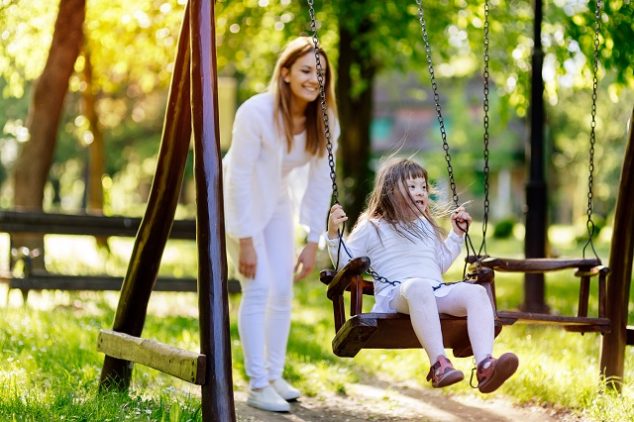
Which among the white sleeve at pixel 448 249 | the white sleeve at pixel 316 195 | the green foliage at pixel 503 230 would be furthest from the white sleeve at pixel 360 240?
the green foliage at pixel 503 230

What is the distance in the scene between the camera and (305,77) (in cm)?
489

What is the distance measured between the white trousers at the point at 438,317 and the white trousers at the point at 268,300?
111 centimetres

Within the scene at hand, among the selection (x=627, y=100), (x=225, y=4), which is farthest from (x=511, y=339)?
(x=627, y=100)

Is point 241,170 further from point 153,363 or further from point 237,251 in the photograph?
point 153,363

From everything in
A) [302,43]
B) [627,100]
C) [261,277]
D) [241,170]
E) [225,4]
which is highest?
[627,100]

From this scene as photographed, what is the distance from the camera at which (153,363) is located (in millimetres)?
4406

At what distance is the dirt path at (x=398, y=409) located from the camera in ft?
16.1

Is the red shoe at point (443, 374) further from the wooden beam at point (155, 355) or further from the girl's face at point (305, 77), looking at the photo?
the girl's face at point (305, 77)

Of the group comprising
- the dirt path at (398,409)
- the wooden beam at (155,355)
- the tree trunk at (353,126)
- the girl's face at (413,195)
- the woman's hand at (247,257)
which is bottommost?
the dirt path at (398,409)

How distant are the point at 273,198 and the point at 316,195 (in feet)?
1.10

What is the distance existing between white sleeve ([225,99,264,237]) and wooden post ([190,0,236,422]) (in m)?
0.50

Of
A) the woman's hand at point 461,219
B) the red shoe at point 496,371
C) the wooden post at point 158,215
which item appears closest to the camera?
the red shoe at point 496,371

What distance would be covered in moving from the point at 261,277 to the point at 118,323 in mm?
749

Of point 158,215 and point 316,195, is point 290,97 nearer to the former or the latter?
point 316,195
